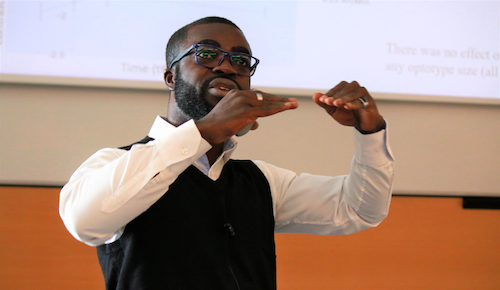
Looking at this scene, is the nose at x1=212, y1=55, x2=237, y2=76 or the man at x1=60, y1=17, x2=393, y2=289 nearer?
the man at x1=60, y1=17, x2=393, y2=289

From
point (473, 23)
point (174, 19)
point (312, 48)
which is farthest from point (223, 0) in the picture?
point (473, 23)

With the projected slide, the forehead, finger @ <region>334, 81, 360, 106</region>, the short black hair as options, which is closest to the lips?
the forehead

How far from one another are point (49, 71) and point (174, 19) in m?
0.56

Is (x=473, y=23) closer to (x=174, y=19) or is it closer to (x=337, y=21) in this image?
(x=337, y=21)

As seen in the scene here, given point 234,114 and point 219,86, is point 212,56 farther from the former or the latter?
point 234,114

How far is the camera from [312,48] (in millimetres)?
1918

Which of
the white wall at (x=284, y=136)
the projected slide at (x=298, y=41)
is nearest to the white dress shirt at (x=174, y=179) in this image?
the white wall at (x=284, y=136)

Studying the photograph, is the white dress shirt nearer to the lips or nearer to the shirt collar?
the shirt collar

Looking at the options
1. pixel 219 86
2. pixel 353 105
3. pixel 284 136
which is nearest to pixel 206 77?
pixel 219 86

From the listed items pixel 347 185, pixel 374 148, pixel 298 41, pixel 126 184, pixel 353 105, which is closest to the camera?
pixel 126 184

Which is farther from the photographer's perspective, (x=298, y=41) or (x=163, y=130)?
(x=298, y=41)

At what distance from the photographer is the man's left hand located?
1.02 meters

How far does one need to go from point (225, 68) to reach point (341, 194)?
1.73 feet

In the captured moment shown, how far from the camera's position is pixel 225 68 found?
1172mm
